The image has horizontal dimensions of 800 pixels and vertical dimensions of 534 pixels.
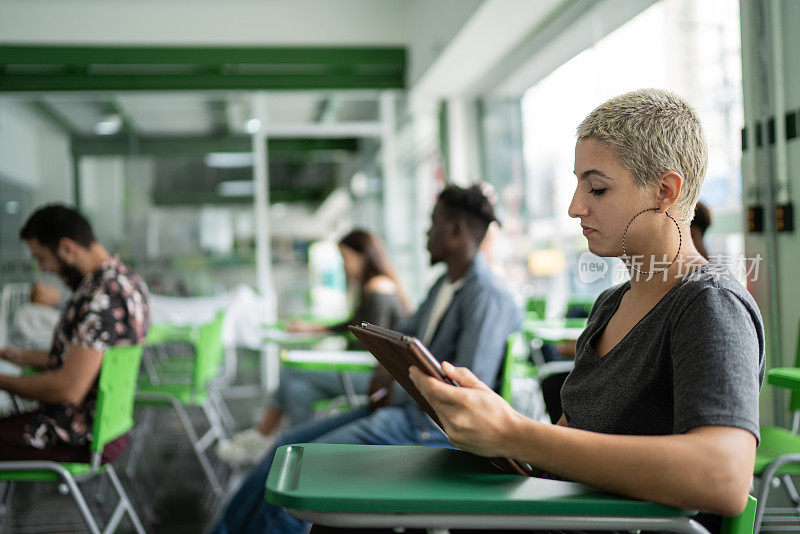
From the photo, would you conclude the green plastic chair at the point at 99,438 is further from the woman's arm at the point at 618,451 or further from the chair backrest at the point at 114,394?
the woman's arm at the point at 618,451

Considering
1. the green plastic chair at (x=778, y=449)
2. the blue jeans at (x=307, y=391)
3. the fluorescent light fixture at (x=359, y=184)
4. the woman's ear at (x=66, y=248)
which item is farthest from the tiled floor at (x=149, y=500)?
the fluorescent light fixture at (x=359, y=184)

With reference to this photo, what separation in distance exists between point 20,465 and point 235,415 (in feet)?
12.1

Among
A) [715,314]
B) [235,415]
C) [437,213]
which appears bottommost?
[235,415]

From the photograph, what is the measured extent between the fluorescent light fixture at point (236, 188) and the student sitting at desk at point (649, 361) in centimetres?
576

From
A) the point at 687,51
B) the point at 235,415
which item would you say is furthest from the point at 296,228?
the point at 687,51

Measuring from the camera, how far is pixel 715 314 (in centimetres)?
96

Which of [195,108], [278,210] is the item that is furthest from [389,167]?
[195,108]

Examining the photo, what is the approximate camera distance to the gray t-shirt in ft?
2.97

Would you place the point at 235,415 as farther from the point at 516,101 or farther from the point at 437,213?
the point at 437,213

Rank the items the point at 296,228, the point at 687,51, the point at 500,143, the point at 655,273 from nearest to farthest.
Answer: the point at 655,273
the point at 687,51
the point at 500,143
the point at 296,228

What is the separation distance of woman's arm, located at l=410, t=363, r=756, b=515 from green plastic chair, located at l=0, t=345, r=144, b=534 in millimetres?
Result: 1563

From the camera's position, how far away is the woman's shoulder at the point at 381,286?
3996mm

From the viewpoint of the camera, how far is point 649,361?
3.55 feet

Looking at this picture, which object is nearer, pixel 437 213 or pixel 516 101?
pixel 437 213
